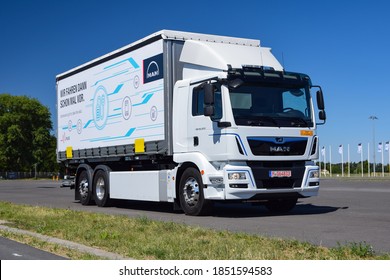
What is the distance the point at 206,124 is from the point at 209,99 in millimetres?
836

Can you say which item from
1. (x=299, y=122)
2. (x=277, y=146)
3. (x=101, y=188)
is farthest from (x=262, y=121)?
(x=101, y=188)

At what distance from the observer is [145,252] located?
7.79 meters

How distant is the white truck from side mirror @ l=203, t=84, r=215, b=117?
21 mm

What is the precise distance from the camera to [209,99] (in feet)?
40.5

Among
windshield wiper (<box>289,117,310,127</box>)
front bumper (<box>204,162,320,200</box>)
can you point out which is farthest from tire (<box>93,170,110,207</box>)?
windshield wiper (<box>289,117,310,127</box>)

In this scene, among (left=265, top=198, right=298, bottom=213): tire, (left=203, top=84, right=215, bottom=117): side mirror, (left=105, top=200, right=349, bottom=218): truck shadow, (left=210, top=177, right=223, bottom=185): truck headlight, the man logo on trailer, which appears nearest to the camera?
(left=203, top=84, right=215, bottom=117): side mirror

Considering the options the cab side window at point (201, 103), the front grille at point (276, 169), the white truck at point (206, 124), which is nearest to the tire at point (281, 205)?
the white truck at point (206, 124)

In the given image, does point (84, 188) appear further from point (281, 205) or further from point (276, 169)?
point (276, 169)

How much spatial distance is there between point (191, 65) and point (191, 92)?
2.56 feet

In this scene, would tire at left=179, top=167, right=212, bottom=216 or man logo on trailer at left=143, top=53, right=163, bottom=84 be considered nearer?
tire at left=179, top=167, right=212, bottom=216

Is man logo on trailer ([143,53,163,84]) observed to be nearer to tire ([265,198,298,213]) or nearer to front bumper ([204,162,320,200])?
front bumper ([204,162,320,200])

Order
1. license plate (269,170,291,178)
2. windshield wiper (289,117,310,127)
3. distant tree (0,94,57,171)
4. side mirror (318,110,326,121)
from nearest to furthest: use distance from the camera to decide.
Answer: license plate (269,170,291,178) → windshield wiper (289,117,310,127) → side mirror (318,110,326,121) → distant tree (0,94,57,171)

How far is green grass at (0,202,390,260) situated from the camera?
288 inches
